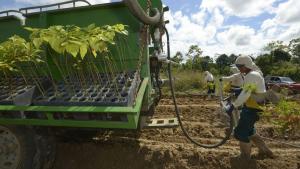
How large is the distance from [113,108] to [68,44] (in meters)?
0.76

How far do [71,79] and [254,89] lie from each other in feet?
8.19

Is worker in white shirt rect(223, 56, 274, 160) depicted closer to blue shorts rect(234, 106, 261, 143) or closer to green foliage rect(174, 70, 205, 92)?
blue shorts rect(234, 106, 261, 143)

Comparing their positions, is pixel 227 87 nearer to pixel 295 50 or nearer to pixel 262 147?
pixel 262 147

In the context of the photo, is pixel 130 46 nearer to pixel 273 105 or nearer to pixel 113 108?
pixel 113 108

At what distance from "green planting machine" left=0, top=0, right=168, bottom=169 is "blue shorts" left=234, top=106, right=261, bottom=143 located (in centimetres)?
142

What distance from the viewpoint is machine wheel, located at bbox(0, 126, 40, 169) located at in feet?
11.7

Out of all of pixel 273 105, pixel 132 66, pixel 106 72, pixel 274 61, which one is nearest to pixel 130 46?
pixel 132 66

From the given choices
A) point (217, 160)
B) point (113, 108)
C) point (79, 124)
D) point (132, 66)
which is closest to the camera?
point (113, 108)

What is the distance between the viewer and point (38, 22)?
181 inches

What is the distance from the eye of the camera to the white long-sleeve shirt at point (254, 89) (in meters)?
4.39

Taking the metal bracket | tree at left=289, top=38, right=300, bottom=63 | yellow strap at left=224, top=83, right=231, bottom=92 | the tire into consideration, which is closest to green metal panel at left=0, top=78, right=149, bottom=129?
the tire

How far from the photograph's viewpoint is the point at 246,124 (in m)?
4.60

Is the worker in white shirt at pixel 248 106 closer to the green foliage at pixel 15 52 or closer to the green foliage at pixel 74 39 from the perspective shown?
the green foliage at pixel 74 39

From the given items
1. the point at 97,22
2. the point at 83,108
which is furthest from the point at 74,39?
the point at 97,22
